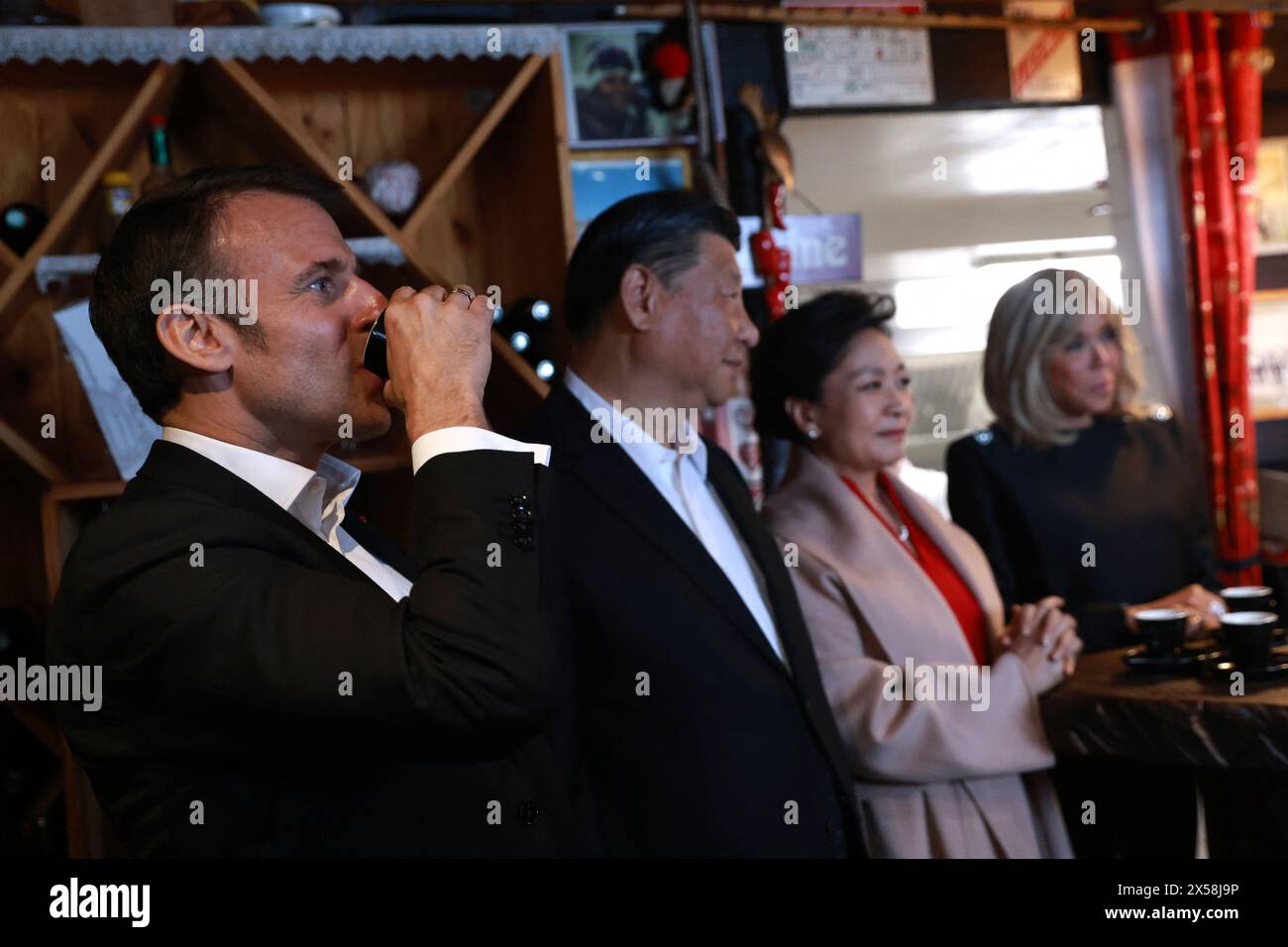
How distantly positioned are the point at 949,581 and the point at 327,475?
1.25m

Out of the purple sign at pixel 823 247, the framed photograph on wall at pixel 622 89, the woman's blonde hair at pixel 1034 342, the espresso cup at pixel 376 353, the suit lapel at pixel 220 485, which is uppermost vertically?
the framed photograph on wall at pixel 622 89

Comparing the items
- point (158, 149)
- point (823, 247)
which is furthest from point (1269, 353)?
point (158, 149)

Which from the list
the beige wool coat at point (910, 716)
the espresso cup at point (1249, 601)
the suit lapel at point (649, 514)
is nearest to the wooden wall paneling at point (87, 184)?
the suit lapel at point (649, 514)

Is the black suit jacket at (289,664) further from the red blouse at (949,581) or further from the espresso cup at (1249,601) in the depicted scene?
the espresso cup at (1249,601)

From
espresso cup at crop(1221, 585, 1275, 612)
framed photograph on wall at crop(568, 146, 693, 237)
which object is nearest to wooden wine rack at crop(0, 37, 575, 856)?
framed photograph on wall at crop(568, 146, 693, 237)

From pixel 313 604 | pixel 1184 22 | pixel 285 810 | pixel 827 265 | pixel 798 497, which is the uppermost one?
pixel 1184 22

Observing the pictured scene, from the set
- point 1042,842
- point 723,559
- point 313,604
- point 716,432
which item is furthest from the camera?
point 716,432

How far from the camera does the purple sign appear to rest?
3.29m

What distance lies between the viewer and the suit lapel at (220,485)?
3.81 feet

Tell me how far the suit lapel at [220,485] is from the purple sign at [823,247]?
2.24 meters

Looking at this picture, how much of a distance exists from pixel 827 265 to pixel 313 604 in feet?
8.20

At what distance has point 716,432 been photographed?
126 inches
